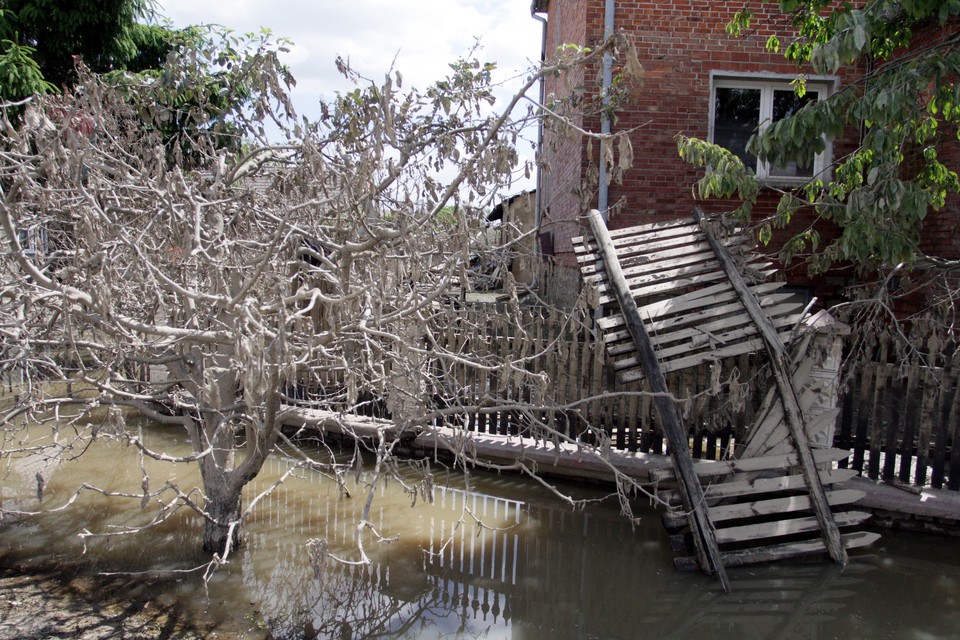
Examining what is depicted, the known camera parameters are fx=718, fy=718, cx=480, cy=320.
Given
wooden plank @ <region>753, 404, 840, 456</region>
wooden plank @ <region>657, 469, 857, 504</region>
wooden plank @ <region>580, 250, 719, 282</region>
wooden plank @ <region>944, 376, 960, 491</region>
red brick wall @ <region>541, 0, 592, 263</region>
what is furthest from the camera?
red brick wall @ <region>541, 0, 592, 263</region>

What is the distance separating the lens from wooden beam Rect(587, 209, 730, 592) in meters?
4.95

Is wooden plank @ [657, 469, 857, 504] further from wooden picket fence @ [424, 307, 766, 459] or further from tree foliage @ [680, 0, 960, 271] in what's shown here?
tree foliage @ [680, 0, 960, 271]

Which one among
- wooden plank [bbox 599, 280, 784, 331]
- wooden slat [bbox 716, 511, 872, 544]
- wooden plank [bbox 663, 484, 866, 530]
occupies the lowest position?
wooden slat [bbox 716, 511, 872, 544]

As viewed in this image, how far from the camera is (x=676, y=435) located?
5.34 metres

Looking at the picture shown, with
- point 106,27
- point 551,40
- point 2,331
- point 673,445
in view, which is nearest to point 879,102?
point 673,445

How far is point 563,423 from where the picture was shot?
721cm

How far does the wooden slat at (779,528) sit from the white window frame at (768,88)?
17.0 feet

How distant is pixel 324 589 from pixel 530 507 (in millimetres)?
2234

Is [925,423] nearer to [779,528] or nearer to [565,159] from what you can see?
[779,528]

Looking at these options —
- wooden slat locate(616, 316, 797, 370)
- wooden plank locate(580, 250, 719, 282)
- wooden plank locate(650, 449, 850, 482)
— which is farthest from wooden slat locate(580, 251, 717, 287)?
wooden plank locate(650, 449, 850, 482)

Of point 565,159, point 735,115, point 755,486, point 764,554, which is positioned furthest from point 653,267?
point 565,159

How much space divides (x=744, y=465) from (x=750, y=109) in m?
5.98

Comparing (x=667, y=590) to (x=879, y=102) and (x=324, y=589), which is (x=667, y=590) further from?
(x=879, y=102)

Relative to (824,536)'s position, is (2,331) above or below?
above
